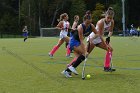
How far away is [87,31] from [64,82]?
201cm

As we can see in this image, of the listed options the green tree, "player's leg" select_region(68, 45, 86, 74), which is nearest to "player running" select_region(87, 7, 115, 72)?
"player's leg" select_region(68, 45, 86, 74)

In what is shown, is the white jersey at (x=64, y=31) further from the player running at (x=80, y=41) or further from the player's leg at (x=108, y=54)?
the player running at (x=80, y=41)

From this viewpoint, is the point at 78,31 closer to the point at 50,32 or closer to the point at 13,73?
the point at 13,73

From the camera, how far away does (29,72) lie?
46.4ft

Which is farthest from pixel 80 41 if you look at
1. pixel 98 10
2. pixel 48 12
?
pixel 48 12

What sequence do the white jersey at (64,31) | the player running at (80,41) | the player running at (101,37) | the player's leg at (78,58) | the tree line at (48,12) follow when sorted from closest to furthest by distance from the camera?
the player running at (80,41) → the player's leg at (78,58) → the player running at (101,37) → the white jersey at (64,31) → the tree line at (48,12)

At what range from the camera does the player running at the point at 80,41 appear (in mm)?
12555

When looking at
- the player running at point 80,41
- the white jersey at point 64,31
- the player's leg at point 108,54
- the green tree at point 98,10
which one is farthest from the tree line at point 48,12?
the player running at point 80,41

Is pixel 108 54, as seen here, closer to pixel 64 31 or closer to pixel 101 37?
pixel 101 37

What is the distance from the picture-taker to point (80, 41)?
12.8 metres

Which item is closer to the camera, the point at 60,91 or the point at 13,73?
the point at 60,91

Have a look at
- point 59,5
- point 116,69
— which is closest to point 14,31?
point 59,5

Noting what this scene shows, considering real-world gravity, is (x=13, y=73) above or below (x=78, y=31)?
below

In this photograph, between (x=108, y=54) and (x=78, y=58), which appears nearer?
(x=78, y=58)
